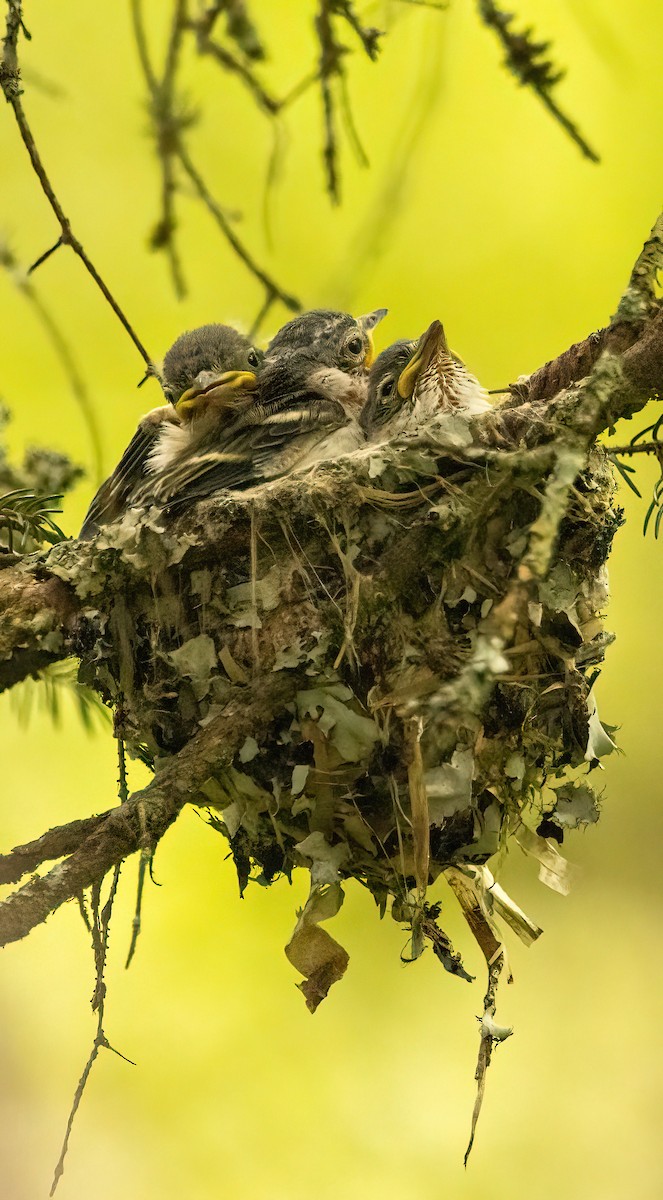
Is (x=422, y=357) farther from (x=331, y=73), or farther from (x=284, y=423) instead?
(x=331, y=73)

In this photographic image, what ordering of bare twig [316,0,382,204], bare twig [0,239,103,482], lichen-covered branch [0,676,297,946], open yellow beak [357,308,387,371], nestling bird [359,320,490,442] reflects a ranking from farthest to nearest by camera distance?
1. open yellow beak [357,308,387,371]
2. nestling bird [359,320,490,442]
3. bare twig [0,239,103,482]
4. bare twig [316,0,382,204]
5. lichen-covered branch [0,676,297,946]

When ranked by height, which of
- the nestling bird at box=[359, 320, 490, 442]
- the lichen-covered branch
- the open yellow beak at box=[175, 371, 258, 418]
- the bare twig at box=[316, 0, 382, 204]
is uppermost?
the bare twig at box=[316, 0, 382, 204]

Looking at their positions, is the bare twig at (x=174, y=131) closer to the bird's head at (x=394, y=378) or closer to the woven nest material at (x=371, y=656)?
the bird's head at (x=394, y=378)

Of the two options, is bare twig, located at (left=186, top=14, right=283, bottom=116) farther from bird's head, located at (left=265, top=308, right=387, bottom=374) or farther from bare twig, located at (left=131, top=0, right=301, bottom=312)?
bird's head, located at (left=265, top=308, right=387, bottom=374)

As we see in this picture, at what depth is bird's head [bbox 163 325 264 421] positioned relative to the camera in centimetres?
263

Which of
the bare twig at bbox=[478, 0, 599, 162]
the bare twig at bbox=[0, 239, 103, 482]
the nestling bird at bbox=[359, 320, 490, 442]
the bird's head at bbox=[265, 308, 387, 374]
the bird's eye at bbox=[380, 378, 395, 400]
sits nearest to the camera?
the bare twig at bbox=[478, 0, 599, 162]

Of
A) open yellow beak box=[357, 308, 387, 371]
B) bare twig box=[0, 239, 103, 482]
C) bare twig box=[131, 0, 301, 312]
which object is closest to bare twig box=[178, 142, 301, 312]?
bare twig box=[131, 0, 301, 312]

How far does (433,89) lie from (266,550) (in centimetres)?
95

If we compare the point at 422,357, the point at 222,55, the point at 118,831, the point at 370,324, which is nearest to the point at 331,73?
the point at 222,55

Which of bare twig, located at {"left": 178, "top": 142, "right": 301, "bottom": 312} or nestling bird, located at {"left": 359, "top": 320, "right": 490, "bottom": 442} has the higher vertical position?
bare twig, located at {"left": 178, "top": 142, "right": 301, "bottom": 312}

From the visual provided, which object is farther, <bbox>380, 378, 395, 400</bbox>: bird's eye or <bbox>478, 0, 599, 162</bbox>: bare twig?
<bbox>380, 378, 395, 400</bbox>: bird's eye

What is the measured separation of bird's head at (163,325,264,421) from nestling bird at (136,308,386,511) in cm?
3

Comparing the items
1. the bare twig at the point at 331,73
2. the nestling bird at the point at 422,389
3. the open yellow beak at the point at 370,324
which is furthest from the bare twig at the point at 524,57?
the open yellow beak at the point at 370,324

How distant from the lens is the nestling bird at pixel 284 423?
234 centimetres
